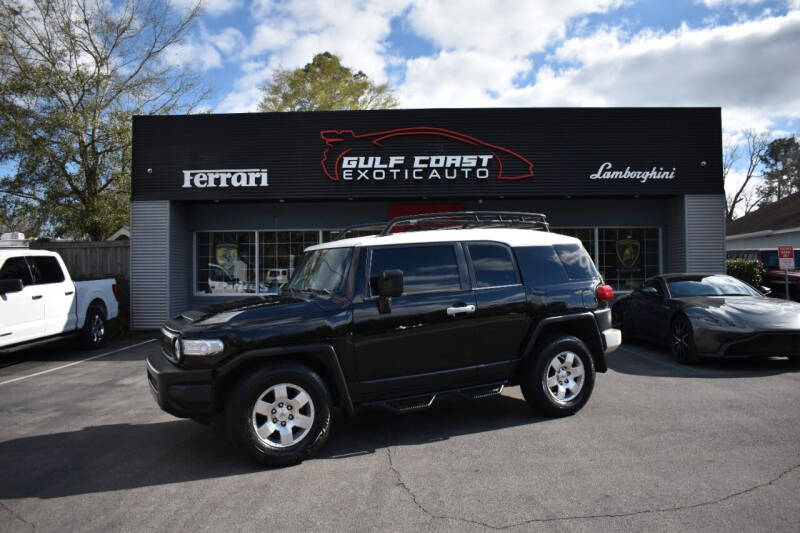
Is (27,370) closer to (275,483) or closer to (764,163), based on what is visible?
(275,483)

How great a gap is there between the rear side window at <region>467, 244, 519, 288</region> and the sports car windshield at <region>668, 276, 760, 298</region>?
4828mm

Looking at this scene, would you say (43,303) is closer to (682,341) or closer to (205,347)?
(205,347)

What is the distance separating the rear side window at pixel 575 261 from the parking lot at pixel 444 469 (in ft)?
4.75

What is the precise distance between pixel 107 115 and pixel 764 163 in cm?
5464

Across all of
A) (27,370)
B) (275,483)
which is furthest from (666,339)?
(27,370)

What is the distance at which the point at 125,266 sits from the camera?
13781 millimetres

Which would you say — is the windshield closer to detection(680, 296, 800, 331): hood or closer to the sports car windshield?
detection(680, 296, 800, 331): hood

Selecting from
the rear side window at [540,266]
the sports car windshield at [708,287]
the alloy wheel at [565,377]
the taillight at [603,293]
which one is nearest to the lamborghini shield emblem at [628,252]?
the sports car windshield at [708,287]

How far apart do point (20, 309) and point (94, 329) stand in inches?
82.5

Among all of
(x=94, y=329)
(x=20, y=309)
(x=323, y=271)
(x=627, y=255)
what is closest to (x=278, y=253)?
(x=94, y=329)

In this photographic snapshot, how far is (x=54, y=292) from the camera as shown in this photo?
9.46 metres

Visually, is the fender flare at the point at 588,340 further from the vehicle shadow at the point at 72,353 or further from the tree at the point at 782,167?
the tree at the point at 782,167

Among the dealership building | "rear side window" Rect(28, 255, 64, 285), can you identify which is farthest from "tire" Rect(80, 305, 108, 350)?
the dealership building

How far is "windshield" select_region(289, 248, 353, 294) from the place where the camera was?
483 cm
